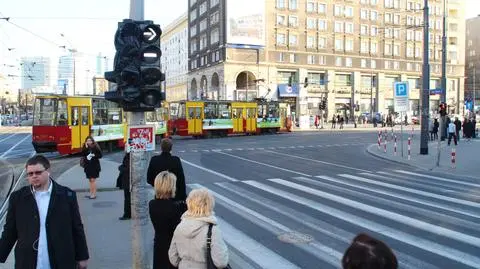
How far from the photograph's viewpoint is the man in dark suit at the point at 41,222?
13.5 ft

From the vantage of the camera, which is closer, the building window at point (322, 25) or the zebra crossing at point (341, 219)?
the zebra crossing at point (341, 219)

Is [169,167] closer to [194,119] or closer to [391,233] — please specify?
[391,233]

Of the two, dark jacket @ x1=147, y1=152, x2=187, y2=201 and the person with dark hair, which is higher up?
the person with dark hair

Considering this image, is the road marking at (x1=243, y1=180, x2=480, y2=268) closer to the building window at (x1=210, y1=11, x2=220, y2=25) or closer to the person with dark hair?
the person with dark hair

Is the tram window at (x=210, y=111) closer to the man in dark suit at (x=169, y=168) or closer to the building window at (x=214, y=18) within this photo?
the man in dark suit at (x=169, y=168)

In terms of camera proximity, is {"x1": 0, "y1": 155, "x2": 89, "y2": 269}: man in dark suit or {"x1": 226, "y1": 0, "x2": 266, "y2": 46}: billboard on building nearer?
{"x1": 0, "y1": 155, "x2": 89, "y2": 269}: man in dark suit

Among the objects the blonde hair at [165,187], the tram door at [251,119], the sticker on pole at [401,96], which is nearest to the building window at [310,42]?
the tram door at [251,119]

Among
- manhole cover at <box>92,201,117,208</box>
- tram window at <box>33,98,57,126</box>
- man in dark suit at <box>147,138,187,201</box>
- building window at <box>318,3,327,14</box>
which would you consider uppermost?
building window at <box>318,3,327,14</box>

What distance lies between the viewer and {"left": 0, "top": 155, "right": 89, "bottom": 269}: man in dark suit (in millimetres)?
4105

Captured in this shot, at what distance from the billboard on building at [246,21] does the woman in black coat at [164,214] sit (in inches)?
2956

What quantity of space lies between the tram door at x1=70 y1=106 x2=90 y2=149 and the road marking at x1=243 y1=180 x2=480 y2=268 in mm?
14162

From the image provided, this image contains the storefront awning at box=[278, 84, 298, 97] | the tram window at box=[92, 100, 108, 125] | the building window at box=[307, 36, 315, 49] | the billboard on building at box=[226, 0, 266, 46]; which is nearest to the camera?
the tram window at box=[92, 100, 108, 125]

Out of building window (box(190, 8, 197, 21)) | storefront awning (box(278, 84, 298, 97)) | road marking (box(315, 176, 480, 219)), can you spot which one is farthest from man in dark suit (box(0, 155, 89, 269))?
building window (box(190, 8, 197, 21))

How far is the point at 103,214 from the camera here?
10.6 meters
